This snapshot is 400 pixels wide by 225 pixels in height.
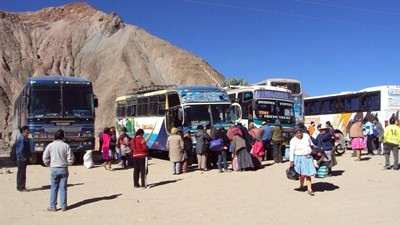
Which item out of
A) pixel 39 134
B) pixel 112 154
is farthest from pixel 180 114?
pixel 39 134

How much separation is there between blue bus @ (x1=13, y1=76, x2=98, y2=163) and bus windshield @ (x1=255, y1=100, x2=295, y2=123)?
25.1 ft

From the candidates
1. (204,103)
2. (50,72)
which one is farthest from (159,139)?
(50,72)

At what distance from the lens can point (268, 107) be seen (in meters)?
21.8

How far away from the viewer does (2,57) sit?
70.8m

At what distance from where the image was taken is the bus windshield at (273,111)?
21641mm

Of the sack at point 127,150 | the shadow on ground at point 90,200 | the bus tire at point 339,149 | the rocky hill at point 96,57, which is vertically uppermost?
the rocky hill at point 96,57

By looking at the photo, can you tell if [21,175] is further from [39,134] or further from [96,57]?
[96,57]

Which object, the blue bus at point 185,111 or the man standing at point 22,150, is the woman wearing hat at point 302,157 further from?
the blue bus at point 185,111

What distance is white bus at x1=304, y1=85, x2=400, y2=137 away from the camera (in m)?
25.2

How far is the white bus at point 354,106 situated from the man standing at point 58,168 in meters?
18.8

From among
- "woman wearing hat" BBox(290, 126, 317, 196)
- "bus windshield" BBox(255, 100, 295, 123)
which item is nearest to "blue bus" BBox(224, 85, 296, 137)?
"bus windshield" BBox(255, 100, 295, 123)

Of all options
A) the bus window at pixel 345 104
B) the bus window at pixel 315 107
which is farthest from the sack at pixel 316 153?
the bus window at pixel 315 107

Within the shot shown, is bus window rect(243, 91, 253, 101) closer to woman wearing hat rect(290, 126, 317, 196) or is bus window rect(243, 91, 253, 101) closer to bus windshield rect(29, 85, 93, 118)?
bus windshield rect(29, 85, 93, 118)

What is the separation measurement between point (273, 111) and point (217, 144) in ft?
22.7
